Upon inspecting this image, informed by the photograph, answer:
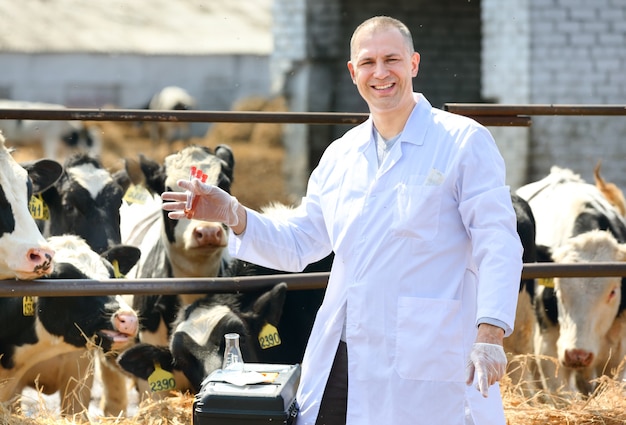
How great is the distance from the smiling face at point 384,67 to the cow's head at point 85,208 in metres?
3.49

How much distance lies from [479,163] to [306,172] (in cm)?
1236

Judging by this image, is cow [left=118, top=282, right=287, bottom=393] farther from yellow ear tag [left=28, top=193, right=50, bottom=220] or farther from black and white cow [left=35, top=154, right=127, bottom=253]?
black and white cow [left=35, top=154, right=127, bottom=253]

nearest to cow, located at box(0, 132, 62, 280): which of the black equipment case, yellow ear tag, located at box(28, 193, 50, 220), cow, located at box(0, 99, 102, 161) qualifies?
yellow ear tag, located at box(28, 193, 50, 220)

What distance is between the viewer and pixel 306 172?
589 inches

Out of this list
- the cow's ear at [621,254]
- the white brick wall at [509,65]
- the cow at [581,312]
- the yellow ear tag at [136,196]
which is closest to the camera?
the cow at [581,312]

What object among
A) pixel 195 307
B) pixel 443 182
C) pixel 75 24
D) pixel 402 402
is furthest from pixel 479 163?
pixel 75 24

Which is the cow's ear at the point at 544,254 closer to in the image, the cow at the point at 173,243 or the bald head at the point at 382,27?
the cow at the point at 173,243

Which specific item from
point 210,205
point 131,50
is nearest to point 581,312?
point 210,205

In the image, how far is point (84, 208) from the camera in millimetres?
6074

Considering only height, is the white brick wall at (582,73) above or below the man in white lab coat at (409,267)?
above

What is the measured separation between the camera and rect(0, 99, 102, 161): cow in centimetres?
1714

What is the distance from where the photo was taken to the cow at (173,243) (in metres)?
5.21

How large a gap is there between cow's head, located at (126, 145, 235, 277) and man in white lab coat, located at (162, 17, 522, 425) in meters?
2.37

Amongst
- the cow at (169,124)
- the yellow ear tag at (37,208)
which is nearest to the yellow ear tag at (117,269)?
the yellow ear tag at (37,208)
